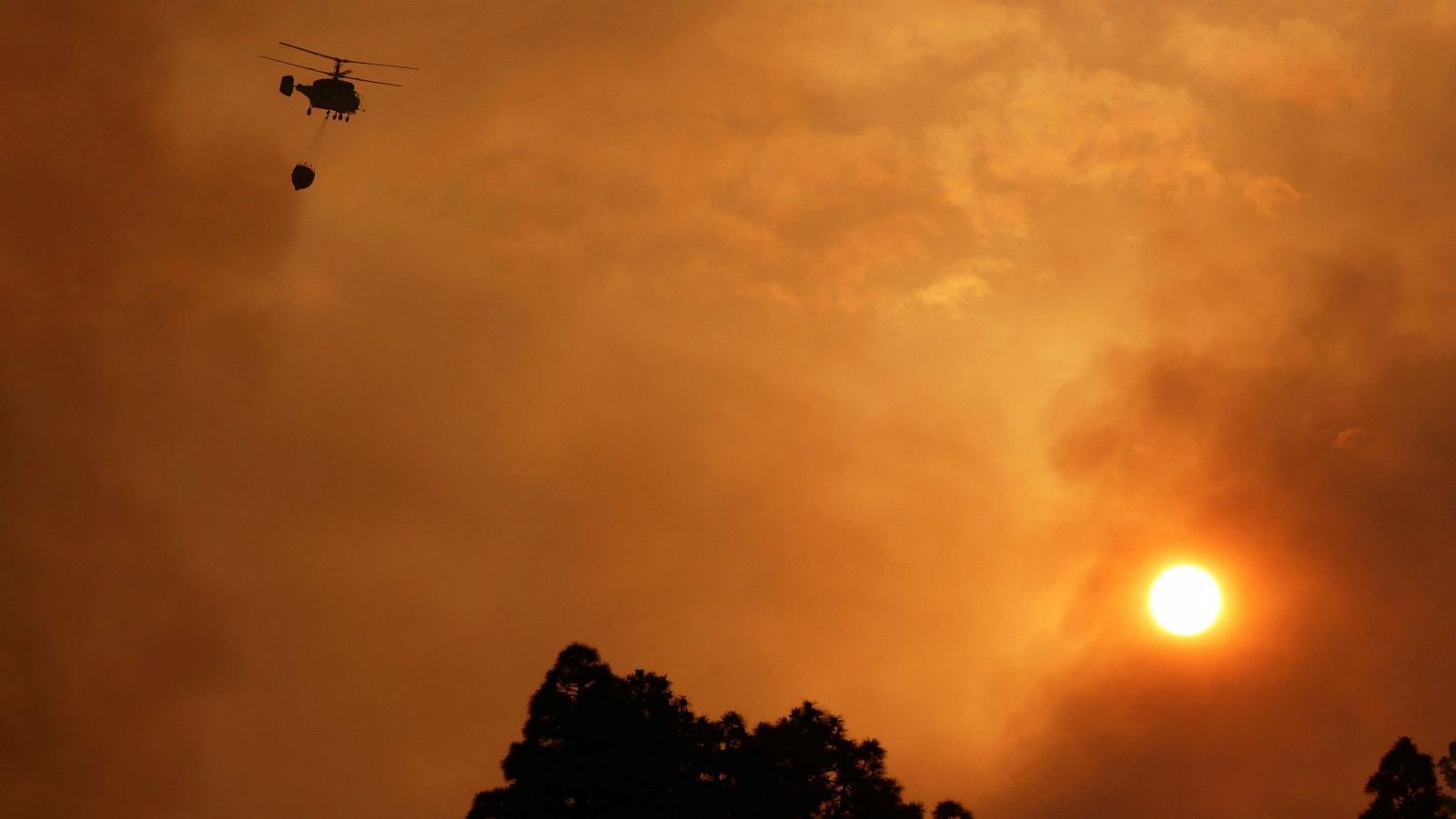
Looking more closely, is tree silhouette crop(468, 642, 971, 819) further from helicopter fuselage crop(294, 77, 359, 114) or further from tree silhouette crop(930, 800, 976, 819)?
helicopter fuselage crop(294, 77, 359, 114)

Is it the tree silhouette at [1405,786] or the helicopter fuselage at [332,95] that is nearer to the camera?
the tree silhouette at [1405,786]

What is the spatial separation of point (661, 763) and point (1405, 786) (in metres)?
38.9

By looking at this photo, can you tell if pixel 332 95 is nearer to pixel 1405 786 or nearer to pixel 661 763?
pixel 661 763

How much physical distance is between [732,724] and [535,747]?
11.8m

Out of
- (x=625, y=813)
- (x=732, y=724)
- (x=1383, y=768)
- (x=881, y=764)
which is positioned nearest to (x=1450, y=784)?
(x=1383, y=768)

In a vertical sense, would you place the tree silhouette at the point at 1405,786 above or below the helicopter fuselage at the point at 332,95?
below

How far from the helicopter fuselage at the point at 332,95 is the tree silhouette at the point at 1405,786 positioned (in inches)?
5590

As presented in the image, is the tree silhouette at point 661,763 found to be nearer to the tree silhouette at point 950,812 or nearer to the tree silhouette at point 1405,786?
the tree silhouette at point 950,812

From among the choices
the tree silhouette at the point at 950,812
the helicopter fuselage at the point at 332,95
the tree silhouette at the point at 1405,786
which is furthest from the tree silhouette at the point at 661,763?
the helicopter fuselage at the point at 332,95

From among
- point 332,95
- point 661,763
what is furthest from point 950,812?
point 332,95

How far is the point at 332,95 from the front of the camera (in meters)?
172

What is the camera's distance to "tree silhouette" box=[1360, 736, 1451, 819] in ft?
227

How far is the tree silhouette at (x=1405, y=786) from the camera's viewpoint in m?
69.2

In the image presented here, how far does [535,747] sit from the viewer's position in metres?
76.1
